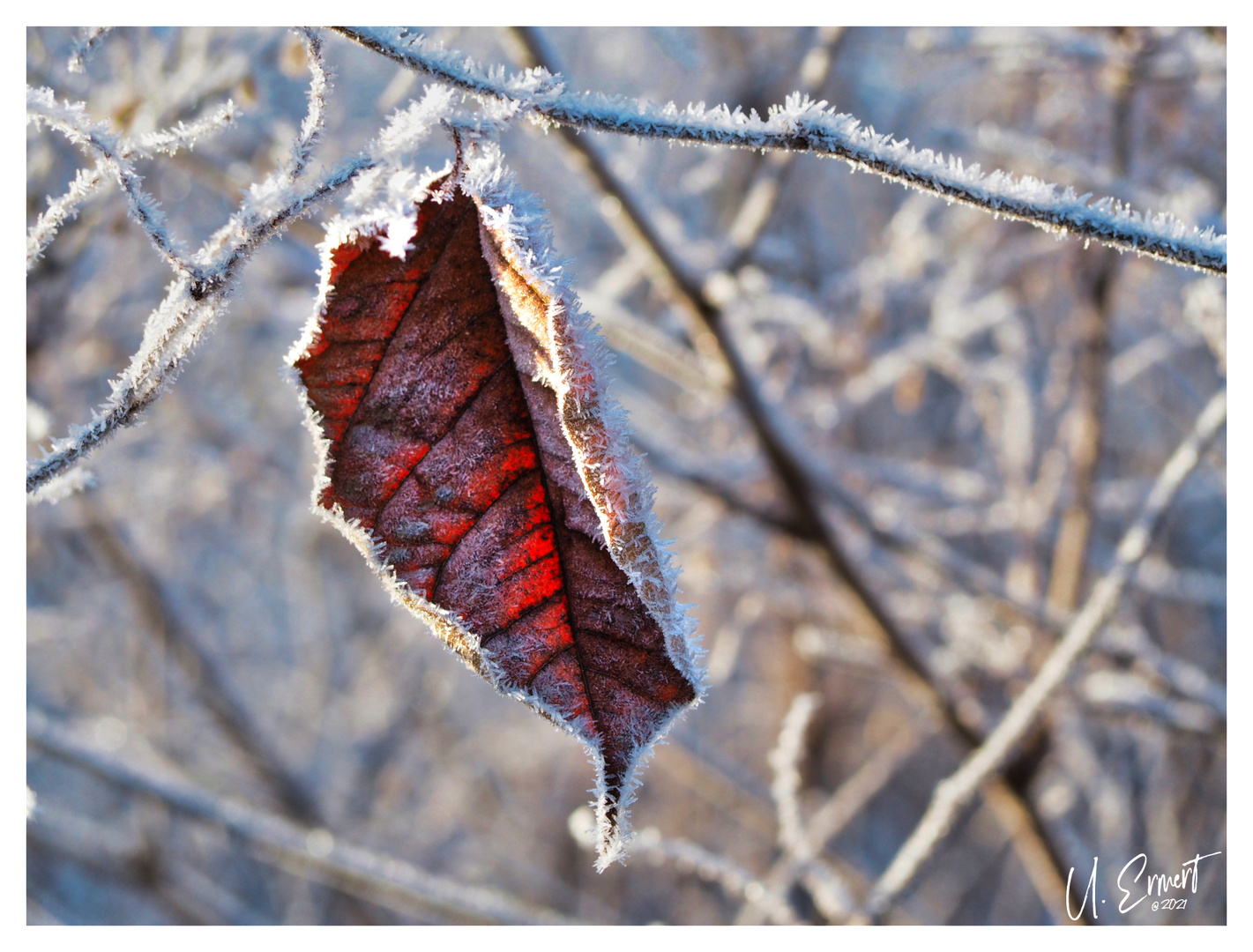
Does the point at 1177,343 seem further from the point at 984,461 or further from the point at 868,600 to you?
the point at 868,600

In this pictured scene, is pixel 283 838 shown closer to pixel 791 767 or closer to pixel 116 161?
pixel 791 767

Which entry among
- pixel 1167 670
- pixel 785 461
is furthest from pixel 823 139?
pixel 1167 670

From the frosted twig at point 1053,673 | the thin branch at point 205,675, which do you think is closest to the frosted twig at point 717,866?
the frosted twig at point 1053,673

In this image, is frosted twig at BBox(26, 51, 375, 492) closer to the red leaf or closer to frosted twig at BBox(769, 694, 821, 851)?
the red leaf

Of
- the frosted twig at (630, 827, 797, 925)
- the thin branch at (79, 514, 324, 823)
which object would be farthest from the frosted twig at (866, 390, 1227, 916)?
the thin branch at (79, 514, 324, 823)
